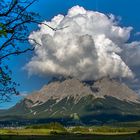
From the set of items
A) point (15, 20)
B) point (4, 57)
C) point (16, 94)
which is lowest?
point (16, 94)

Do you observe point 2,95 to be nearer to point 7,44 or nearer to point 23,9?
point 7,44

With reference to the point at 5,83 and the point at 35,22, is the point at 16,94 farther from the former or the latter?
the point at 35,22

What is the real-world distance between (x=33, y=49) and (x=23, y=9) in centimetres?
213

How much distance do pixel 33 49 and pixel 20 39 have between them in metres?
0.96

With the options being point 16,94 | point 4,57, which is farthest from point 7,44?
point 16,94

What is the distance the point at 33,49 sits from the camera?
2286cm

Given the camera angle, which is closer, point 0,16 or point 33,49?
point 0,16

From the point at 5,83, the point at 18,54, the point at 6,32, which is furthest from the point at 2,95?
the point at 6,32

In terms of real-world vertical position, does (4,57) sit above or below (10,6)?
below

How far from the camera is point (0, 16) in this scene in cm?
2117

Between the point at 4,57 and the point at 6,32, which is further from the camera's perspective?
the point at 4,57

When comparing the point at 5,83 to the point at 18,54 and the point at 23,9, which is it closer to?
the point at 18,54

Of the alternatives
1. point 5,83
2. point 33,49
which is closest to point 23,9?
point 33,49

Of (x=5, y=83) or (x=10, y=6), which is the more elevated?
(x=10, y=6)
